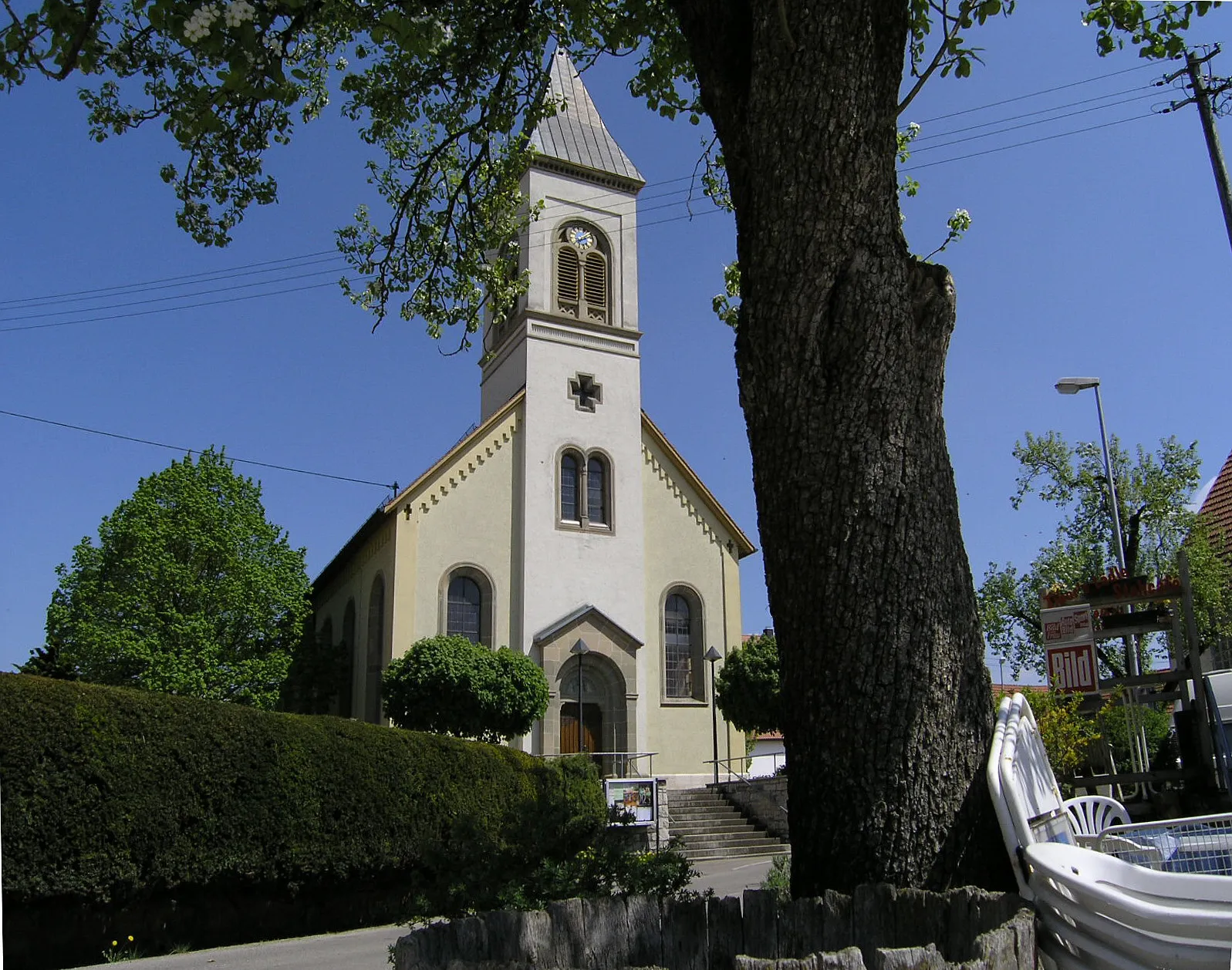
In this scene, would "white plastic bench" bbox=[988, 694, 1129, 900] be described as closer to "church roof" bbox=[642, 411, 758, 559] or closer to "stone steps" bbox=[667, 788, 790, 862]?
"stone steps" bbox=[667, 788, 790, 862]

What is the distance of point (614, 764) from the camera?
1137 inches

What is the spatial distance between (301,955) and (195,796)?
7.32 feet

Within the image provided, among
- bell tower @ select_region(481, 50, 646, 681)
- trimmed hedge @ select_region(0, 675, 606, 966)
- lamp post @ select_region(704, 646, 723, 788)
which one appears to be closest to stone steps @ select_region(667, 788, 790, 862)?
lamp post @ select_region(704, 646, 723, 788)

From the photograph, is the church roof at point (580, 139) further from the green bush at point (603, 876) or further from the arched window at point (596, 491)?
the green bush at point (603, 876)

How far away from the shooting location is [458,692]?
24531 millimetres

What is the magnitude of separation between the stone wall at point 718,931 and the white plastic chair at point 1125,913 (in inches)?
4.2

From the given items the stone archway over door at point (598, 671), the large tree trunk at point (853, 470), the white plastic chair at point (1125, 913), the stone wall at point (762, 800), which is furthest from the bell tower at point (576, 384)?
the white plastic chair at point (1125, 913)

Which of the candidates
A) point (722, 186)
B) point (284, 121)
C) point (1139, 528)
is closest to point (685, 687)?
point (1139, 528)

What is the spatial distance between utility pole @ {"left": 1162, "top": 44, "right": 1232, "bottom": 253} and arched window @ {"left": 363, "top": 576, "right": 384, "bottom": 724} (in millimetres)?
23858

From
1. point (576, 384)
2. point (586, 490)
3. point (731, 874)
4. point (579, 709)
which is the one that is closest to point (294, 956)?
point (731, 874)

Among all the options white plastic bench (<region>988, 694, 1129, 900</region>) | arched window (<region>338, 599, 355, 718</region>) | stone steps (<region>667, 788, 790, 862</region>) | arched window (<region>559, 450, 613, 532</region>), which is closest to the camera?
white plastic bench (<region>988, 694, 1129, 900</region>)

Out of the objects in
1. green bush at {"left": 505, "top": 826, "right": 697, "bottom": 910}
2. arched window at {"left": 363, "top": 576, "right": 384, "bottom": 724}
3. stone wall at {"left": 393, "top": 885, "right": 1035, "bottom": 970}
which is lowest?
green bush at {"left": 505, "top": 826, "right": 697, "bottom": 910}

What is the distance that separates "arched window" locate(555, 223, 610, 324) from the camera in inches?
1298

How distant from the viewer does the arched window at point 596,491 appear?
102ft
